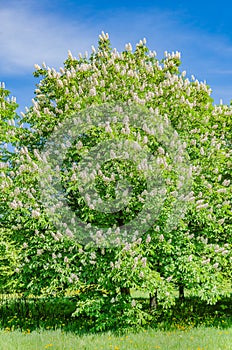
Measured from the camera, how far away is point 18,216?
1027cm

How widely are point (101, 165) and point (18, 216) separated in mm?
2571

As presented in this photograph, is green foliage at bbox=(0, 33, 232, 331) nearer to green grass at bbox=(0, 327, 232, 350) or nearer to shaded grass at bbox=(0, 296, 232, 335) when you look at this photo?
green grass at bbox=(0, 327, 232, 350)

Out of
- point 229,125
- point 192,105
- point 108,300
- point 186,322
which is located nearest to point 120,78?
point 192,105

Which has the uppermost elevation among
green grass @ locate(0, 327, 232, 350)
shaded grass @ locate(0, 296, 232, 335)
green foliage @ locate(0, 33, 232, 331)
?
green foliage @ locate(0, 33, 232, 331)

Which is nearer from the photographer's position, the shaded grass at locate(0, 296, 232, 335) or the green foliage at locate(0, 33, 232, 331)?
the green foliage at locate(0, 33, 232, 331)

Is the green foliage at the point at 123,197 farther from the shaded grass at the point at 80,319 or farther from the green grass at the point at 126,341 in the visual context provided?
the shaded grass at the point at 80,319

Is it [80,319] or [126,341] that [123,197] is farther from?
[80,319]

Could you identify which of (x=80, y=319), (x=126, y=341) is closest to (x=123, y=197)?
(x=126, y=341)

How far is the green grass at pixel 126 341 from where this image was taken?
8922 mm

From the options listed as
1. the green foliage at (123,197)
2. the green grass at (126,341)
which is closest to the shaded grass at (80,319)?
the green grass at (126,341)

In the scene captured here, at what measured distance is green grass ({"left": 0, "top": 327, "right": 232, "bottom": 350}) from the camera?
8922 mm

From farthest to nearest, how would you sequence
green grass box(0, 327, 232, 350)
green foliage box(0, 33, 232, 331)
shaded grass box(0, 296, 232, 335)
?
1. shaded grass box(0, 296, 232, 335)
2. green foliage box(0, 33, 232, 331)
3. green grass box(0, 327, 232, 350)

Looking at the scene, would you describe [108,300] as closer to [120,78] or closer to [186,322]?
[186,322]

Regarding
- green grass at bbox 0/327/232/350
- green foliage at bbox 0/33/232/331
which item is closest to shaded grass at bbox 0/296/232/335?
green grass at bbox 0/327/232/350
